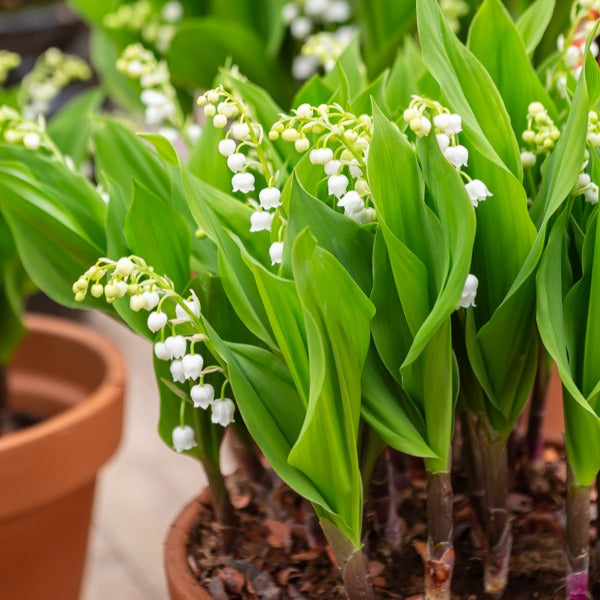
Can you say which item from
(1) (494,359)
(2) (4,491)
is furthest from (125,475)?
(1) (494,359)

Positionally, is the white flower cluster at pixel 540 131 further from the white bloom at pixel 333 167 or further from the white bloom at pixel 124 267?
the white bloom at pixel 124 267

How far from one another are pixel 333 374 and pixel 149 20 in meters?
0.70

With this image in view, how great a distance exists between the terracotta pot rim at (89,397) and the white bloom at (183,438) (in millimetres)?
229

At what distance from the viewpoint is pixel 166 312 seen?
0.61 metres

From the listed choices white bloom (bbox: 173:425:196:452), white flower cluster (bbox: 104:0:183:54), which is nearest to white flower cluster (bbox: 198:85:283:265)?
white bloom (bbox: 173:425:196:452)

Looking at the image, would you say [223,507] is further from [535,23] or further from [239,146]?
[535,23]

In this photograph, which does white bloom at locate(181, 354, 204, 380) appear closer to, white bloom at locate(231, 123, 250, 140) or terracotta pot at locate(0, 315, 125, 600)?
white bloom at locate(231, 123, 250, 140)

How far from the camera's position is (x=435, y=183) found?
535 mm

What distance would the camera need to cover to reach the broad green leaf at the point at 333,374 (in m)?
0.51

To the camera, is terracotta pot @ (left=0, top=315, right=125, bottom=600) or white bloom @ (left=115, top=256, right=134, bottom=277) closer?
white bloom @ (left=115, top=256, right=134, bottom=277)

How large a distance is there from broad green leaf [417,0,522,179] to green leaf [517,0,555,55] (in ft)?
0.32

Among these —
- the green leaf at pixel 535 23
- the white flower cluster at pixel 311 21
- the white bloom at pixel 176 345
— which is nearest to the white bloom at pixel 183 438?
the white bloom at pixel 176 345

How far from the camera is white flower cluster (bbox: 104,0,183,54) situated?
110cm

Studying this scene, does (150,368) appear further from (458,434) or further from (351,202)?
(351,202)
